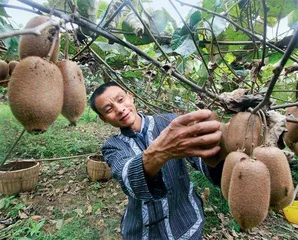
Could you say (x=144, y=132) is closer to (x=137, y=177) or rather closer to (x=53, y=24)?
(x=137, y=177)

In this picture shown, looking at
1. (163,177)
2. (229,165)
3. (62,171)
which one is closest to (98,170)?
(62,171)

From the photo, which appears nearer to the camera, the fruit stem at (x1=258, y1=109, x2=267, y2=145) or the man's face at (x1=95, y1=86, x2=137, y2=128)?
the fruit stem at (x1=258, y1=109, x2=267, y2=145)

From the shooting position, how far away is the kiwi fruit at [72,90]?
1.58 feet

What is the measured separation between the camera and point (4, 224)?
2.71 m

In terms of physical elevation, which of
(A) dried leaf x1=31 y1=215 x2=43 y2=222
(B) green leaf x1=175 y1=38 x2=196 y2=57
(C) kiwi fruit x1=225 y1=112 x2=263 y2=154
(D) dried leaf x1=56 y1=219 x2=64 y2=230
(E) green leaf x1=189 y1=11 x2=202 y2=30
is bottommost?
(D) dried leaf x1=56 y1=219 x2=64 y2=230

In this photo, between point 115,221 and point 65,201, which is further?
point 65,201

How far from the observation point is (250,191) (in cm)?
45

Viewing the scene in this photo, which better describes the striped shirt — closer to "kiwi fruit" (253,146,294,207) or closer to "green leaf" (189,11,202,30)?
"green leaf" (189,11,202,30)

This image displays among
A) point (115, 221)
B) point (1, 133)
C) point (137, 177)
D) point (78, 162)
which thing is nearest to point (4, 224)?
point (115, 221)

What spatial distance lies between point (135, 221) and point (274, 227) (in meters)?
2.19

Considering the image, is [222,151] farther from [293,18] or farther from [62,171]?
[62,171]

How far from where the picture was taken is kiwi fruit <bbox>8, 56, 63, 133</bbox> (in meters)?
0.41

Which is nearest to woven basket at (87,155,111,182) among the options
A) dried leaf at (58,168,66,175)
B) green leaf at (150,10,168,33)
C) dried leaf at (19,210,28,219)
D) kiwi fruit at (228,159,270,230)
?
dried leaf at (58,168,66,175)

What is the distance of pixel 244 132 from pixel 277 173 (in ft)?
0.29
